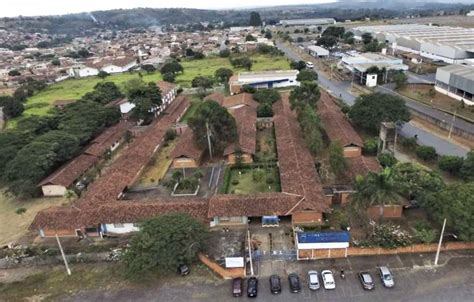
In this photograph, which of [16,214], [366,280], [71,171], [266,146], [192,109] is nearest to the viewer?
[366,280]

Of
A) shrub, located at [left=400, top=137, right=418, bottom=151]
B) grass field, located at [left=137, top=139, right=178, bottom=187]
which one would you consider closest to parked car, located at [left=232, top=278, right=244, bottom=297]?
grass field, located at [left=137, top=139, right=178, bottom=187]

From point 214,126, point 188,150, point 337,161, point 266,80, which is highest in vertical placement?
point 214,126

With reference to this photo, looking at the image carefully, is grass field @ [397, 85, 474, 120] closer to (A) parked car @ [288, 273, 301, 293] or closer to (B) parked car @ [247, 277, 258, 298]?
(A) parked car @ [288, 273, 301, 293]

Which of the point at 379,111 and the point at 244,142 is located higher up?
the point at 379,111

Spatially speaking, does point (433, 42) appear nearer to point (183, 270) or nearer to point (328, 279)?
point (328, 279)

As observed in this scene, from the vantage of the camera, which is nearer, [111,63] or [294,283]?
[294,283]

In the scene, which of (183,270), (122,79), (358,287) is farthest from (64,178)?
(122,79)
